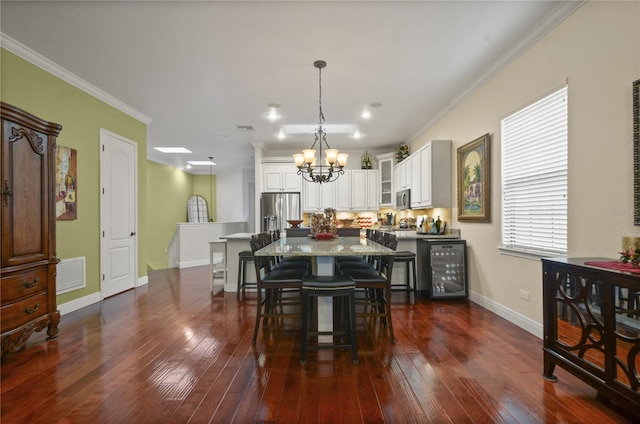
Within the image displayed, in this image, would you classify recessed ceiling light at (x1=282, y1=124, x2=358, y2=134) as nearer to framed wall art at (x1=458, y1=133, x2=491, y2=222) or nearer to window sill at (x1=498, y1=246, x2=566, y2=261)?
framed wall art at (x1=458, y1=133, x2=491, y2=222)

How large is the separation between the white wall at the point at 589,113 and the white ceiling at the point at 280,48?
0.22m

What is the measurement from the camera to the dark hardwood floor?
5.93ft

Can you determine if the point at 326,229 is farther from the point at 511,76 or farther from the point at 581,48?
the point at 581,48

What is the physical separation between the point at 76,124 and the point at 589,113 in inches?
213

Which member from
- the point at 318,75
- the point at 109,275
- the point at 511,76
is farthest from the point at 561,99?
the point at 109,275

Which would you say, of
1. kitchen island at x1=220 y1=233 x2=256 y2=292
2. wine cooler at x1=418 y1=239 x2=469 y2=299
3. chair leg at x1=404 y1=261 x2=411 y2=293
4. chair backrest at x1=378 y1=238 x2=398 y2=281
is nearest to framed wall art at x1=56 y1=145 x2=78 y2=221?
kitchen island at x1=220 y1=233 x2=256 y2=292

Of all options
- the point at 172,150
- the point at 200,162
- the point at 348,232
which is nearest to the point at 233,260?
the point at 348,232

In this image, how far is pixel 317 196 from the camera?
284 inches

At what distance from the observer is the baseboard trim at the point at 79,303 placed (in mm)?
3694

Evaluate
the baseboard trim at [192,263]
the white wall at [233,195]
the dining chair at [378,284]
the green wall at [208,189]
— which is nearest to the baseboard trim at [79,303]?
the baseboard trim at [192,263]

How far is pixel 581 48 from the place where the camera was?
2.46m

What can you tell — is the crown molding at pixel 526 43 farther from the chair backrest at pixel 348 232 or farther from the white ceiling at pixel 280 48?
the chair backrest at pixel 348 232

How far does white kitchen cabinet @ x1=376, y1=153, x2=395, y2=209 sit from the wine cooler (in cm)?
284

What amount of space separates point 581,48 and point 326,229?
292 centimetres
